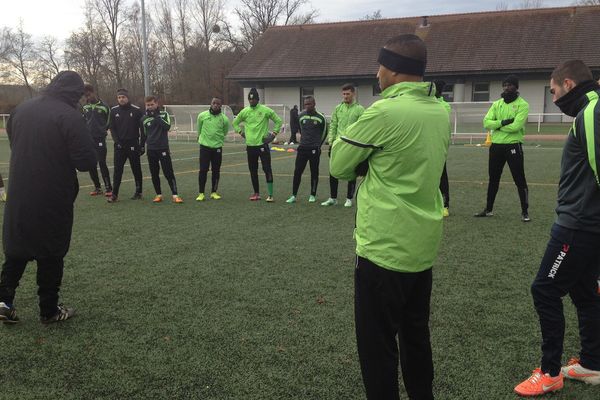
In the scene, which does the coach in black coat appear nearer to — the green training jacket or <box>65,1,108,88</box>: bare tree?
the green training jacket

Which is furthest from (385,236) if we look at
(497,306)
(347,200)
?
(347,200)

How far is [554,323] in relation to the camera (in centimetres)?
306

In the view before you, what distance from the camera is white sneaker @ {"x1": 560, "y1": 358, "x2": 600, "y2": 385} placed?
317cm

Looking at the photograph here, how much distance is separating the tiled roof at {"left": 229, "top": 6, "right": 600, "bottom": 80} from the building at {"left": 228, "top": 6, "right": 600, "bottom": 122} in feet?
0.18

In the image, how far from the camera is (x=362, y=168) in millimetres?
2451

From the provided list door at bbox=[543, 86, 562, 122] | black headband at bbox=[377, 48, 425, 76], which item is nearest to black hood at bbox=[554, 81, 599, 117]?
black headband at bbox=[377, 48, 425, 76]

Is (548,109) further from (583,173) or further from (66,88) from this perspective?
(66,88)

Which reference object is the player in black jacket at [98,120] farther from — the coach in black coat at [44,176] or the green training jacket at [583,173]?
the green training jacket at [583,173]

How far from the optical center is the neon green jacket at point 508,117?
7195 millimetres

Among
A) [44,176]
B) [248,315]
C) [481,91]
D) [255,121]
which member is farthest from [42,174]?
[481,91]

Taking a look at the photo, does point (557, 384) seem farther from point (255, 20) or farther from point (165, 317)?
point (255, 20)

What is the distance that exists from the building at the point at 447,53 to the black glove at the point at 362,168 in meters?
30.9

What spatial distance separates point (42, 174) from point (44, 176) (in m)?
0.02

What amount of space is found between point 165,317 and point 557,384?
2945mm
